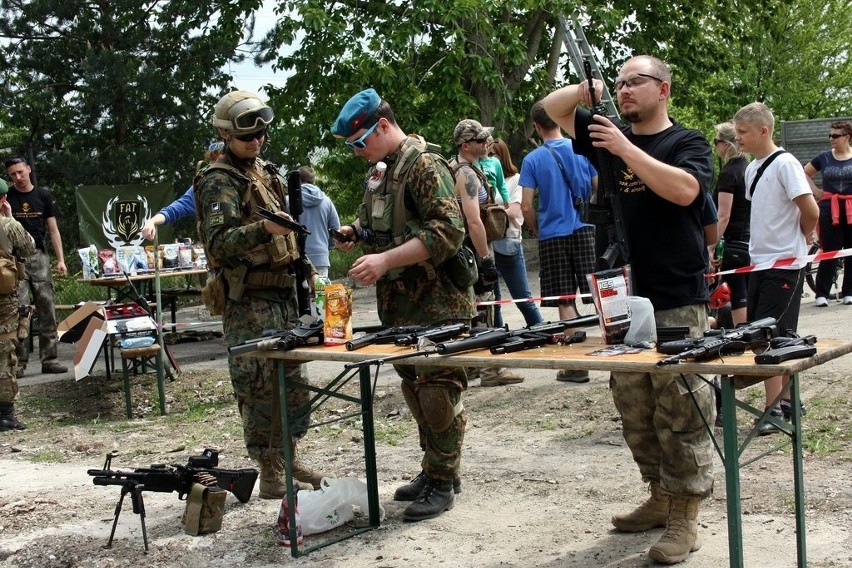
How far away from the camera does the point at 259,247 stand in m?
5.44

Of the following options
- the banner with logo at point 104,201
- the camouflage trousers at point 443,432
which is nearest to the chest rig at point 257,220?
the camouflage trousers at point 443,432

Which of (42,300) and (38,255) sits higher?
(38,255)

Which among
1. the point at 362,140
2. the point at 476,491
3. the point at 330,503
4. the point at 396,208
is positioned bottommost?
the point at 476,491

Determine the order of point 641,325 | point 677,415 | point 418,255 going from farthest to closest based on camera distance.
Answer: point 418,255 < point 677,415 < point 641,325

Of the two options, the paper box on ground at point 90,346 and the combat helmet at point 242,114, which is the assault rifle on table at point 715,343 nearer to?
the combat helmet at point 242,114

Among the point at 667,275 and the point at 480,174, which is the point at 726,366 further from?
the point at 480,174

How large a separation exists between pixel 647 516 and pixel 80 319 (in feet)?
20.4

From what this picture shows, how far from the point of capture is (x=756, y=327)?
378 cm

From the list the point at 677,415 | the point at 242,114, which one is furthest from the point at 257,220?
the point at 677,415

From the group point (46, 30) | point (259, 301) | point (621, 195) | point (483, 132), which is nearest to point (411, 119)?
point (46, 30)

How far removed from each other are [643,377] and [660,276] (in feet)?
1.43

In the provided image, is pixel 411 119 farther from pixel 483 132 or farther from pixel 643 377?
pixel 643 377

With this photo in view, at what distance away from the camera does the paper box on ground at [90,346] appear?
898cm

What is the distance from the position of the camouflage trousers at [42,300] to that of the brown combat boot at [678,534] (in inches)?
334
